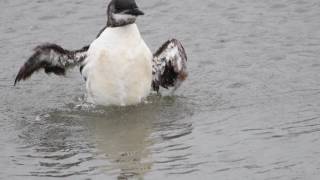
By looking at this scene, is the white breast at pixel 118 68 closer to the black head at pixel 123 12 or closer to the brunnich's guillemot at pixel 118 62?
the brunnich's guillemot at pixel 118 62

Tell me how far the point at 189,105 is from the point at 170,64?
711 millimetres

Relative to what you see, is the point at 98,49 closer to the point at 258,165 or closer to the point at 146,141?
the point at 146,141

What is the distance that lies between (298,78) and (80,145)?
3874 millimetres

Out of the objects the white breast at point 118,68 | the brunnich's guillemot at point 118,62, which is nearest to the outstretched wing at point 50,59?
the brunnich's guillemot at point 118,62

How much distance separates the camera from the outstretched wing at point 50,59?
12.2 metres

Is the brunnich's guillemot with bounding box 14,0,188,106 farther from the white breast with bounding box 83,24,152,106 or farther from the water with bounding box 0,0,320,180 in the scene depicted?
the water with bounding box 0,0,320,180

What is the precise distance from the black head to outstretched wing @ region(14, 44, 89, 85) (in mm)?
804

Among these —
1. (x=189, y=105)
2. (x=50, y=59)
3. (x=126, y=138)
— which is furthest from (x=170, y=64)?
(x=126, y=138)

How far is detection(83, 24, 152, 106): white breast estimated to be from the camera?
11977mm

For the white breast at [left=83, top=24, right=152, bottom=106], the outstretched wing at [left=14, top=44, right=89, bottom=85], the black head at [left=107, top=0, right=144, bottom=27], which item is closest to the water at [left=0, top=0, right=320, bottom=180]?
the white breast at [left=83, top=24, right=152, bottom=106]

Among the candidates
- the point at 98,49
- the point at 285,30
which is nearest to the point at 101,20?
the point at 285,30

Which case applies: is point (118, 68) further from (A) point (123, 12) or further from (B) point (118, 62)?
(A) point (123, 12)

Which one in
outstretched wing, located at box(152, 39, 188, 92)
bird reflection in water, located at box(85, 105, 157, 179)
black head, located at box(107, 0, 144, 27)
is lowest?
bird reflection in water, located at box(85, 105, 157, 179)

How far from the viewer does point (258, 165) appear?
9461 mm
